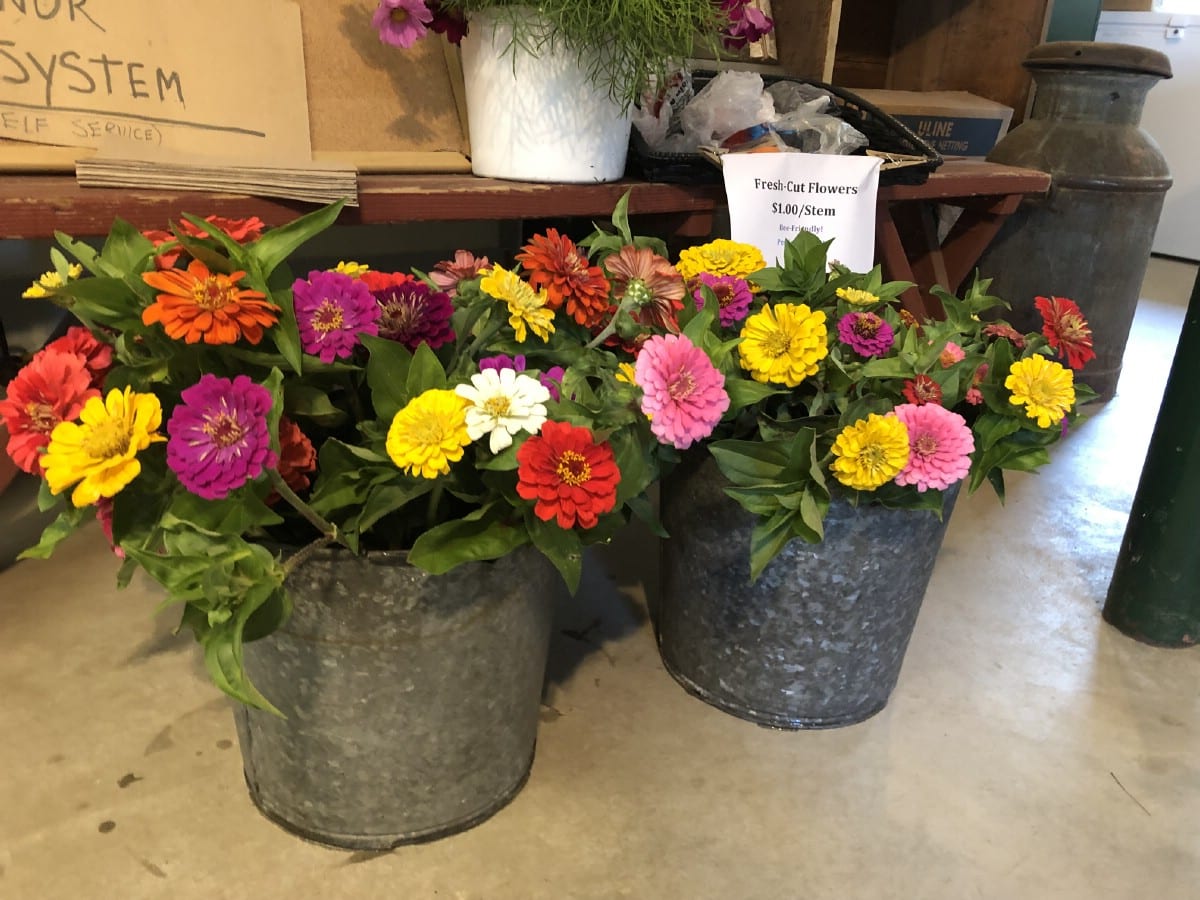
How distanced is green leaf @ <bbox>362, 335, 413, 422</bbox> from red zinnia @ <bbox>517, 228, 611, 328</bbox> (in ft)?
0.41

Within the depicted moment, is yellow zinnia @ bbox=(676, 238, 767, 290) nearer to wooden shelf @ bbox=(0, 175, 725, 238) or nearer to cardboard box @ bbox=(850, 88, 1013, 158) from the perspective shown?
wooden shelf @ bbox=(0, 175, 725, 238)

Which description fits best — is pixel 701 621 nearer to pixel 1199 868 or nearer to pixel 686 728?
pixel 686 728

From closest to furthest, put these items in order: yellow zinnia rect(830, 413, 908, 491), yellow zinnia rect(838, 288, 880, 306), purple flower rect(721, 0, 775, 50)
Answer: yellow zinnia rect(830, 413, 908, 491)
yellow zinnia rect(838, 288, 880, 306)
purple flower rect(721, 0, 775, 50)

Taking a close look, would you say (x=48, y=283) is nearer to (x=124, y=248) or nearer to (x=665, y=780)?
(x=124, y=248)

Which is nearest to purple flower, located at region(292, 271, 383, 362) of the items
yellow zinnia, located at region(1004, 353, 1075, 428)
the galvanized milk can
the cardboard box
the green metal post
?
yellow zinnia, located at region(1004, 353, 1075, 428)

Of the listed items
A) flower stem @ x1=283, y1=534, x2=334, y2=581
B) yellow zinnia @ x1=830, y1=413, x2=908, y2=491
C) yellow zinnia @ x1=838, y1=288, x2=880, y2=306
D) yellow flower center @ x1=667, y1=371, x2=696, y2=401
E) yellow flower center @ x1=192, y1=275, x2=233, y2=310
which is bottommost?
flower stem @ x1=283, y1=534, x2=334, y2=581

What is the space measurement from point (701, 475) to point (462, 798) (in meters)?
0.35

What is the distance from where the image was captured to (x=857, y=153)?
3.95 ft

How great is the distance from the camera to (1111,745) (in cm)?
92

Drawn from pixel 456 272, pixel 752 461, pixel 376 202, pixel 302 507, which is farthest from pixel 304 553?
pixel 376 202

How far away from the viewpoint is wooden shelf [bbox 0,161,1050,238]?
0.75 m

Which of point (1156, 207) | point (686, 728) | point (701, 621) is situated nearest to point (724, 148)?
point (701, 621)

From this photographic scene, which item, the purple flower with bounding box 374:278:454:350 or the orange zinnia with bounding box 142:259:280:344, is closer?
the orange zinnia with bounding box 142:259:280:344

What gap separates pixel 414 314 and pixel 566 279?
0.12m
